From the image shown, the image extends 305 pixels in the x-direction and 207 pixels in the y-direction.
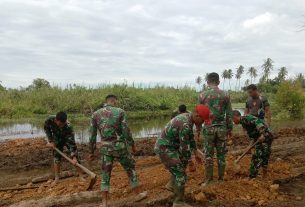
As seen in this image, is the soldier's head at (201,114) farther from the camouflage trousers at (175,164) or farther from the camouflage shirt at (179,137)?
the camouflage trousers at (175,164)

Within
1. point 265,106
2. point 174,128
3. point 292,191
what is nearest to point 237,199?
point 292,191

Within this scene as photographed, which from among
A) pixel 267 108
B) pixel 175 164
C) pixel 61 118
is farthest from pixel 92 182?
pixel 267 108

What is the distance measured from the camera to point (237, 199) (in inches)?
260

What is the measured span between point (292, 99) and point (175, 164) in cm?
2266

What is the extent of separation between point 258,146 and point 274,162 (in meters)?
2.20

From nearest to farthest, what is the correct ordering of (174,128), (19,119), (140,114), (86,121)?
(174,128) → (86,121) → (19,119) → (140,114)

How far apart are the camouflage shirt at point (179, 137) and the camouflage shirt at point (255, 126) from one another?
201 centimetres

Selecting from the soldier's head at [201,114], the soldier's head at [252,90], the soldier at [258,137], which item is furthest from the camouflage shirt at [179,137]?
the soldier's head at [252,90]

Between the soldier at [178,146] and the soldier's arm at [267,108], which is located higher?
the soldier's arm at [267,108]

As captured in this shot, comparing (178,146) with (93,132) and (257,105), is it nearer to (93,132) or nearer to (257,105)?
(93,132)

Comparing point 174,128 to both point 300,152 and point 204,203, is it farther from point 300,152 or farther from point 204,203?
point 300,152

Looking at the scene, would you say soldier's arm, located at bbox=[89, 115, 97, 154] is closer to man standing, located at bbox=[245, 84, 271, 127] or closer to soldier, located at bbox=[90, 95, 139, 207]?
soldier, located at bbox=[90, 95, 139, 207]

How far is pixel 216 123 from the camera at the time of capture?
7004 millimetres

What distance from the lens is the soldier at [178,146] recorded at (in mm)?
5492
